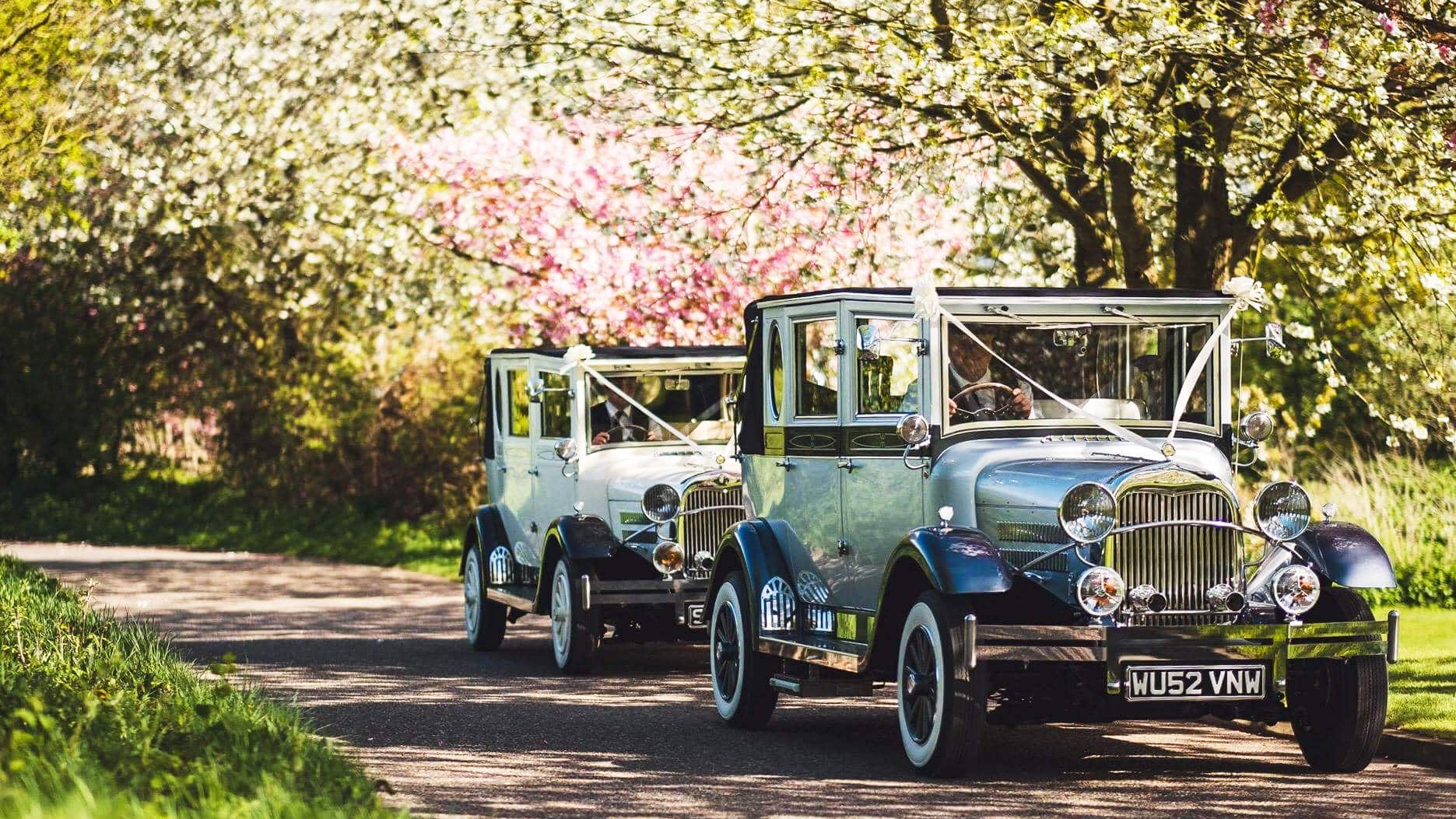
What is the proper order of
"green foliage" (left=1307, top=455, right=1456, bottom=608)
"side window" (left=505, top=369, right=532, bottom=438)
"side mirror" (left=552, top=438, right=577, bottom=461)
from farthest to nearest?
"green foliage" (left=1307, top=455, right=1456, bottom=608)
"side window" (left=505, top=369, right=532, bottom=438)
"side mirror" (left=552, top=438, right=577, bottom=461)

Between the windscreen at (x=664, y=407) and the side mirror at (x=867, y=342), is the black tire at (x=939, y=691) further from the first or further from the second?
the windscreen at (x=664, y=407)

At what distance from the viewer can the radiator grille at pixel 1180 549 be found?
8.92m

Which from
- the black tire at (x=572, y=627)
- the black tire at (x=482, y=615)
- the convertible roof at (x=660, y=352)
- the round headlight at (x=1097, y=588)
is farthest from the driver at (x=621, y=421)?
the round headlight at (x=1097, y=588)

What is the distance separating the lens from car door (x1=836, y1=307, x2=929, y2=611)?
9883 mm

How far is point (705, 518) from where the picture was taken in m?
13.4

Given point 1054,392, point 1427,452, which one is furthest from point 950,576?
point 1427,452

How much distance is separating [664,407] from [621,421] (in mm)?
345

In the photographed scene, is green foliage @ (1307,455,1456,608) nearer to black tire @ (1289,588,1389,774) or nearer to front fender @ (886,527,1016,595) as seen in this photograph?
black tire @ (1289,588,1389,774)

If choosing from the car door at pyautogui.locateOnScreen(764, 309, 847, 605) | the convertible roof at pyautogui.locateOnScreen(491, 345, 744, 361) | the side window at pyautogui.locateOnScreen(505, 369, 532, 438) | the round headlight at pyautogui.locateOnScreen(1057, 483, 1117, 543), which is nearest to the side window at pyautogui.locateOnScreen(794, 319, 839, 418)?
the car door at pyautogui.locateOnScreen(764, 309, 847, 605)

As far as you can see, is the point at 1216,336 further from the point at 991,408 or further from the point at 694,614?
the point at 694,614

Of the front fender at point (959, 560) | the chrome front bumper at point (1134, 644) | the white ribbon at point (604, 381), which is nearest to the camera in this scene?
the chrome front bumper at point (1134, 644)

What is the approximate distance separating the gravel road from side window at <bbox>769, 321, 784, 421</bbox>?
1712 mm

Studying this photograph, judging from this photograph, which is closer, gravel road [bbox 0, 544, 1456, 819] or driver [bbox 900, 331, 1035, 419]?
gravel road [bbox 0, 544, 1456, 819]

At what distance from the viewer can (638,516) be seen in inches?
542
